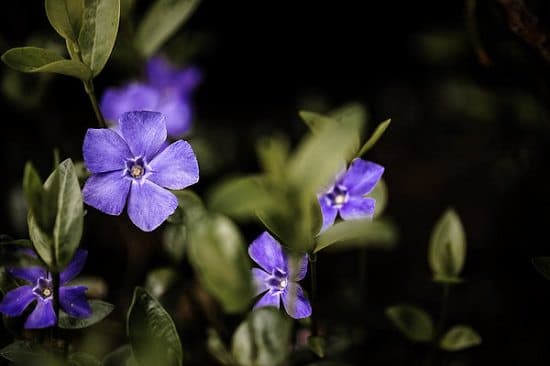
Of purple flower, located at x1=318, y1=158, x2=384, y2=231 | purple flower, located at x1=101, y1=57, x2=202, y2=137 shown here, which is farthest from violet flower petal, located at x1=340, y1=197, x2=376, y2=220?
purple flower, located at x1=101, y1=57, x2=202, y2=137

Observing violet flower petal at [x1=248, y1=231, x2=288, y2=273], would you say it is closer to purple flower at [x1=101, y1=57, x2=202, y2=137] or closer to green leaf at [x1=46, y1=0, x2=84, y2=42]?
green leaf at [x1=46, y1=0, x2=84, y2=42]

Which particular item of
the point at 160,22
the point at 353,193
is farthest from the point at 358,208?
the point at 160,22

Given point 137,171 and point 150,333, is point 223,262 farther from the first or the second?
point 137,171

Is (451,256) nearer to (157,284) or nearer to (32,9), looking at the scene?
(157,284)

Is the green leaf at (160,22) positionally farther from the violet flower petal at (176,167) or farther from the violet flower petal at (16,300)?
the violet flower petal at (16,300)

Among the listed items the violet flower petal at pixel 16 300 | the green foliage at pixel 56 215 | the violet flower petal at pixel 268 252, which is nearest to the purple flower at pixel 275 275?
the violet flower petal at pixel 268 252

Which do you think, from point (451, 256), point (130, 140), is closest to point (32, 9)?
point (130, 140)
